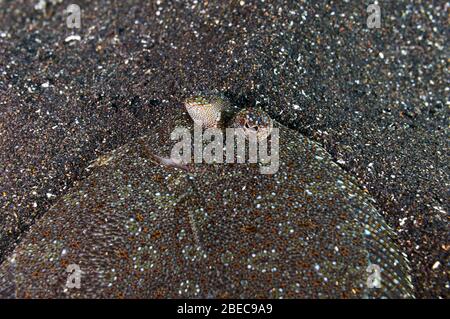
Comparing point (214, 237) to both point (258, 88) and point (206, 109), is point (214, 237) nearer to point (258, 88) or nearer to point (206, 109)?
point (206, 109)

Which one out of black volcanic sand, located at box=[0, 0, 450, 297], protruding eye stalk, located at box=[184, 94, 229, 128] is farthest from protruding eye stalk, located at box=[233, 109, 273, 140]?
black volcanic sand, located at box=[0, 0, 450, 297]

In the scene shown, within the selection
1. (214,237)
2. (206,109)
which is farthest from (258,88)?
(214,237)

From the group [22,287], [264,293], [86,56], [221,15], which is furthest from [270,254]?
[86,56]

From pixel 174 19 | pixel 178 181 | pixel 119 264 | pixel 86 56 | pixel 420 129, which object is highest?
pixel 174 19

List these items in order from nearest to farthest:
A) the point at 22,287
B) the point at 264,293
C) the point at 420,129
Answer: the point at 264,293
the point at 22,287
the point at 420,129
